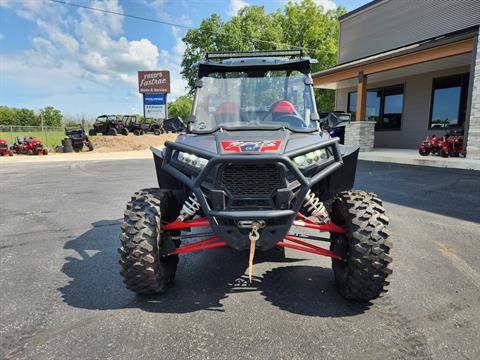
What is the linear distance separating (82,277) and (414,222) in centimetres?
476

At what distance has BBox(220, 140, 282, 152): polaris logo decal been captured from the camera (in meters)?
2.56

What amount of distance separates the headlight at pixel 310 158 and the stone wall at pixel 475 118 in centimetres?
1038

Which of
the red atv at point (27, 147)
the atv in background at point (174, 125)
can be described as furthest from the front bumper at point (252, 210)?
the red atv at point (27, 147)

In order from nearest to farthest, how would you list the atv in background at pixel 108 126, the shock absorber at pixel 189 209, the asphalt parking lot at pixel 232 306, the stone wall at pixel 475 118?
the asphalt parking lot at pixel 232 306 → the shock absorber at pixel 189 209 → the stone wall at pixel 475 118 → the atv in background at pixel 108 126

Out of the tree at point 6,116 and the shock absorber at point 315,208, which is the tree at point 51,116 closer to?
the tree at point 6,116

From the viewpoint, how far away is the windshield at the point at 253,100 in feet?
11.3

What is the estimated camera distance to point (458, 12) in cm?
1461

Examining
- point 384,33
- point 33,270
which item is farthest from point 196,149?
point 384,33

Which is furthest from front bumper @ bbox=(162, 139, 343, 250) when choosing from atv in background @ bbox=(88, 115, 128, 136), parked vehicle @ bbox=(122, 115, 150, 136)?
parked vehicle @ bbox=(122, 115, 150, 136)

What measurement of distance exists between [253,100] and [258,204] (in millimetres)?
1464

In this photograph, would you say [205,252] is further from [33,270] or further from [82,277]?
[33,270]

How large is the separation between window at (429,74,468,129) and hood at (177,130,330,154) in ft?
45.3

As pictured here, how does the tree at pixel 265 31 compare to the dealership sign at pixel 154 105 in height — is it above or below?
above

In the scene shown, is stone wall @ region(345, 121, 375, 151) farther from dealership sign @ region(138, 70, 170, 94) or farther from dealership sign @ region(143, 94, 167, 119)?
dealership sign @ region(138, 70, 170, 94)
